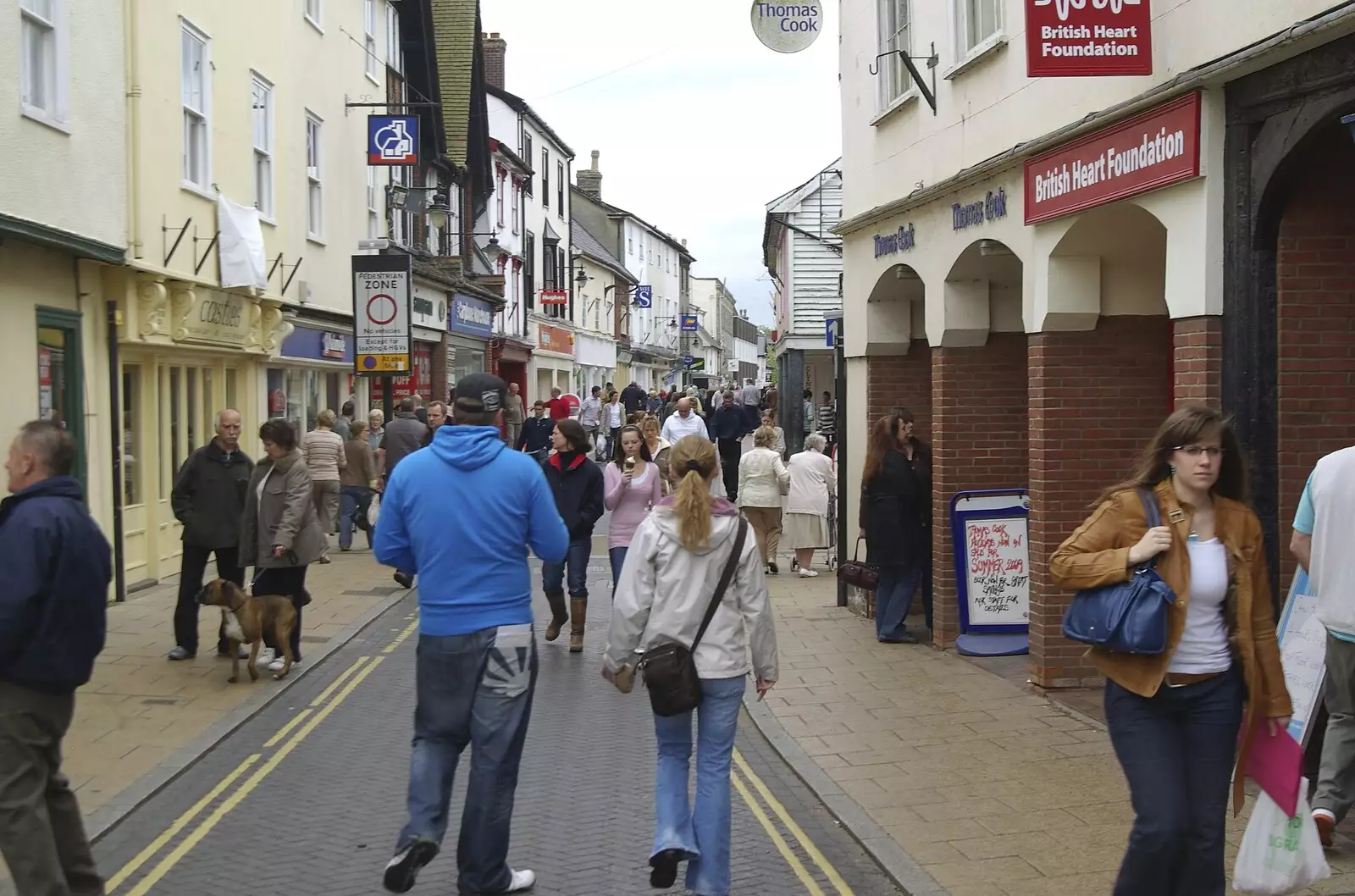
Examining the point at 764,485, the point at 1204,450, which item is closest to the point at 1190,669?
the point at 1204,450

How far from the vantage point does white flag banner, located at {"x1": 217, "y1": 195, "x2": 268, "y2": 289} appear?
1720 cm

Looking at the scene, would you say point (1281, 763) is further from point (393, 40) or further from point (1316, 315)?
point (393, 40)

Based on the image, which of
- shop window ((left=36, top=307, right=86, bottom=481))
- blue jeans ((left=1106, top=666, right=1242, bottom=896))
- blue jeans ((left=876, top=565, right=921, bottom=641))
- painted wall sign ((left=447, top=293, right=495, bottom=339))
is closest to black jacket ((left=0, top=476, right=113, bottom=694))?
blue jeans ((left=1106, top=666, right=1242, bottom=896))

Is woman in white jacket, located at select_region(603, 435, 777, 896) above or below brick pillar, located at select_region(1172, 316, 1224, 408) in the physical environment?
below

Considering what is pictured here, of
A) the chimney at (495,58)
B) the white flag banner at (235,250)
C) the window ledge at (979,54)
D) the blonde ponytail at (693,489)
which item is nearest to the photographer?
the blonde ponytail at (693,489)

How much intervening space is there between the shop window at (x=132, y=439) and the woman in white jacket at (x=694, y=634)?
11.4 m

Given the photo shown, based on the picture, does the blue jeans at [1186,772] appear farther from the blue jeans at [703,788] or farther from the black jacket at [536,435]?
the black jacket at [536,435]

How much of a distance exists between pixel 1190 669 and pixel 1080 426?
18.2ft

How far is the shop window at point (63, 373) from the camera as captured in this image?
43.2 ft

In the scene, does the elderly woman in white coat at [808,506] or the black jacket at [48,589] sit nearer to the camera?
the black jacket at [48,589]

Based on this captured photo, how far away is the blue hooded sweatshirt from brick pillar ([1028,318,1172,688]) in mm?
5119

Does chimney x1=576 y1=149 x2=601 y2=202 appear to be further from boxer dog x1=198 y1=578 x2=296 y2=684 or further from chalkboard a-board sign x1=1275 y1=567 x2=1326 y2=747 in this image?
chalkboard a-board sign x1=1275 y1=567 x2=1326 y2=747

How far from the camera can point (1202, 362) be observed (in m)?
7.75

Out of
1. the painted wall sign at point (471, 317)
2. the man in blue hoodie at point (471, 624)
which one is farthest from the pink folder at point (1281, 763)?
the painted wall sign at point (471, 317)
